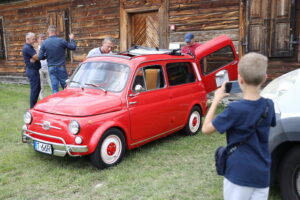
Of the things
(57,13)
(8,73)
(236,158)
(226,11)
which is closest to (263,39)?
(226,11)

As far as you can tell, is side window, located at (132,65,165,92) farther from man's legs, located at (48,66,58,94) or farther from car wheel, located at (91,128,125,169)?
man's legs, located at (48,66,58,94)

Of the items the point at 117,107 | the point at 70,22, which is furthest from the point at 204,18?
the point at 70,22

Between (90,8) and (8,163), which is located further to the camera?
(90,8)

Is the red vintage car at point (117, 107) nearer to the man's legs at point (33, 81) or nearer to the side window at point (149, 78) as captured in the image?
the side window at point (149, 78)

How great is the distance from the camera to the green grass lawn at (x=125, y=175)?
3754mm

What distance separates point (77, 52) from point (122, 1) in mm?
3211

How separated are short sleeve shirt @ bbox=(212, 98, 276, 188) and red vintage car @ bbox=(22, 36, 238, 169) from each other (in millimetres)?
2256

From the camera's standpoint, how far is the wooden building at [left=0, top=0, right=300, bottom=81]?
7.96 m

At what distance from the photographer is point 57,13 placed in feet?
43.5

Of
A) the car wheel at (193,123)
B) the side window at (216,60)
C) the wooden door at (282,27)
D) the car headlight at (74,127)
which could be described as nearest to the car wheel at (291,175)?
the car headlight at (74,127)

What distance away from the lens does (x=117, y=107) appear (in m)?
4.59

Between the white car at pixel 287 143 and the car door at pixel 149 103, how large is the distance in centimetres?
225

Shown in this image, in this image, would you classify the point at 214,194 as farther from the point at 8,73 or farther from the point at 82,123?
the point at 8,73

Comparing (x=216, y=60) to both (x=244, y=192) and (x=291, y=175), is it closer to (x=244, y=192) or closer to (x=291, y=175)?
(x=291, y=175)
